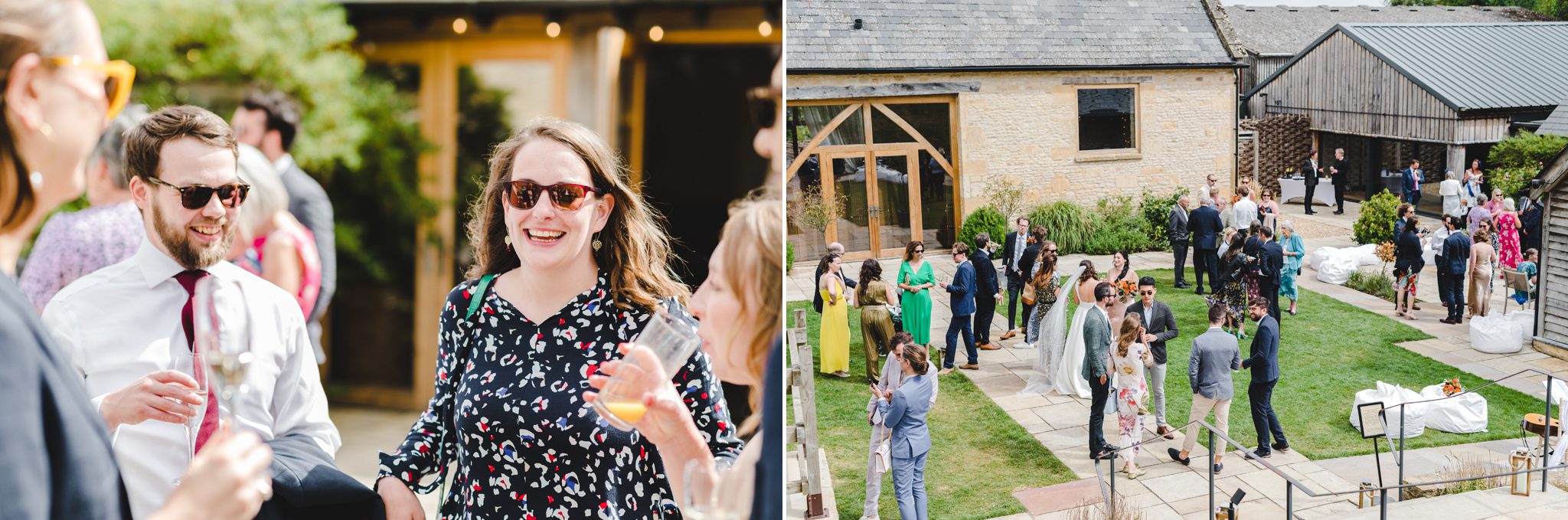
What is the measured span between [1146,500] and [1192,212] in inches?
57.3

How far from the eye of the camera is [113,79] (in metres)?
0.99

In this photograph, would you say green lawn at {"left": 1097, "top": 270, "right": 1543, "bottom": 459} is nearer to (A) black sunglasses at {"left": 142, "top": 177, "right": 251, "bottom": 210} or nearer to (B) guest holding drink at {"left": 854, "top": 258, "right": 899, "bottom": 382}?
(B) guest holding drink at {"left": 854, "top": 258, "right": 899, "bottom": 382}

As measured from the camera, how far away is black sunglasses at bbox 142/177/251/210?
3.53 feet

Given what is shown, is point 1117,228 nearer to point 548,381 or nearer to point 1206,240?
point 1206,240

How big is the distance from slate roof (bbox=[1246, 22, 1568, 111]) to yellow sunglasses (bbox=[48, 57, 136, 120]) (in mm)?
5352

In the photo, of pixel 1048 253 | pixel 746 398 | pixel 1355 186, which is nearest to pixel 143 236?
pixel 746 398

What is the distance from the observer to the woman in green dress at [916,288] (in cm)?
493

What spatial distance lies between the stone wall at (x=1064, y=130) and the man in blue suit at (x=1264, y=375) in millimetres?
765

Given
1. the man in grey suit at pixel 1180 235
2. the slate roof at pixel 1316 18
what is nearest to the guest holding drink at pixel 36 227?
the man in grey suit at pixel 1180 235

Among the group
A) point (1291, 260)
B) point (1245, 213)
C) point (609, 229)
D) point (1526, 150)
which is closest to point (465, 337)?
point (609, 229)

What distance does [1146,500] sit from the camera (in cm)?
461

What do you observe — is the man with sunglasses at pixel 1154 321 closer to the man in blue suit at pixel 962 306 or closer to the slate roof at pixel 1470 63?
the man in blue suit at pixel 962 306

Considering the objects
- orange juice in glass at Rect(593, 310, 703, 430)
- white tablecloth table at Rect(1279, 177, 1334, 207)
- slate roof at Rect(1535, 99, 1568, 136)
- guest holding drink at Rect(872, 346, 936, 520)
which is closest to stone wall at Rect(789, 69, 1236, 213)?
white tablecloth table at Rect(1279, 177, 1334, 207)

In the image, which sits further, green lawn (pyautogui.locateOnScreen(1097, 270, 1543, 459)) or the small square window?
green lawn (pyautogui.locateOnScreen(1097, 270, 1543, 459))
